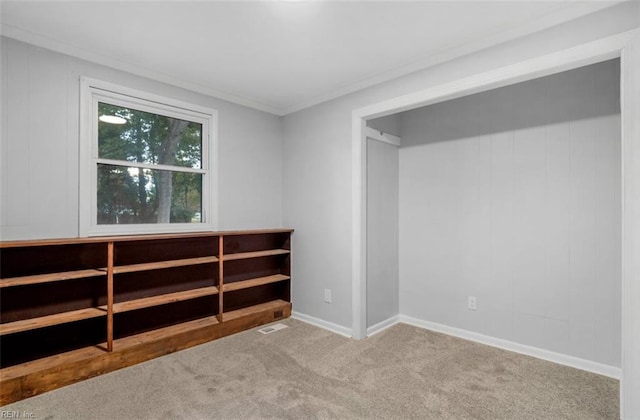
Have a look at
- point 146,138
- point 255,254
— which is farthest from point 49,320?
point 255,254

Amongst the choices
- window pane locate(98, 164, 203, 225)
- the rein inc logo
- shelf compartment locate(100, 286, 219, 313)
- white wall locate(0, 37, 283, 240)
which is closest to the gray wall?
shelf compartment locate(100, 286, 219, 313)

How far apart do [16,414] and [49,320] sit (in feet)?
1.87

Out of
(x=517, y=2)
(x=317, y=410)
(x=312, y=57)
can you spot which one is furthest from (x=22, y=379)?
(x=517, y=2)

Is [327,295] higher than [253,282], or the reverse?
[253,282]

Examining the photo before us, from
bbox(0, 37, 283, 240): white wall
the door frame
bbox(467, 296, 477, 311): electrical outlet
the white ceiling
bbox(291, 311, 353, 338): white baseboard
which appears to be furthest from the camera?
bbox(291, 311, 353, 338): white baseboard

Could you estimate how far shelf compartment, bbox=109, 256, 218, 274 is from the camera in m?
2.73

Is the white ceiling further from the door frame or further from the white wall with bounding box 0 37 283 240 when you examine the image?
the door frame

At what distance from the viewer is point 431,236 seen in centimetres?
363

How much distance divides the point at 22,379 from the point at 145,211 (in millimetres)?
1443

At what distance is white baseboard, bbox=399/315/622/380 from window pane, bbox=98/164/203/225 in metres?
2.64

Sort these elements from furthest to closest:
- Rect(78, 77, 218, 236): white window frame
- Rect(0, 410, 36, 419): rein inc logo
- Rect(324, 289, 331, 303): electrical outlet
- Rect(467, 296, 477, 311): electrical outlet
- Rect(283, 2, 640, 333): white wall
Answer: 1. Rect(324, 289, 331, 303): electrical outlet
2. Rect(467, 296, 477, 311): electrical outlet
3. Rect(283, 2, 640, 333): white wall
4. Rect(78, 77, 218, 236): white window frame
5. Rect(0, 410, 36, 419): rein inc logo

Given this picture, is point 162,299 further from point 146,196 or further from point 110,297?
point 146,196

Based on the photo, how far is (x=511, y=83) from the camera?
248cm

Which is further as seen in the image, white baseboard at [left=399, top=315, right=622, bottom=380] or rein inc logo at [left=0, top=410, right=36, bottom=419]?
Answer: white baseboard at [left=399, top=315, right=622, bottom=380]
